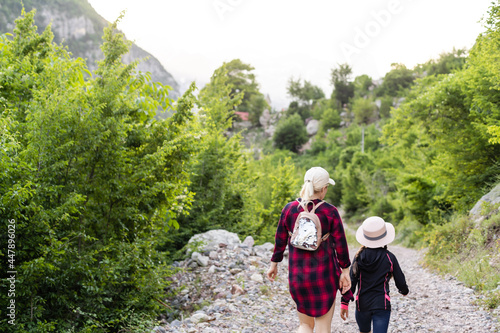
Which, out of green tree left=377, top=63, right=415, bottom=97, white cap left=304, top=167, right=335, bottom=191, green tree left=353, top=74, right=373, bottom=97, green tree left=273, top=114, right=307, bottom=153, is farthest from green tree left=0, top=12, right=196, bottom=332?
green tree left=353, top=74, right=373, bottom=97

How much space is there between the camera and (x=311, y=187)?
3.04m

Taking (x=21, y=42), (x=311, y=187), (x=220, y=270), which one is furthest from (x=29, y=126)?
(x=220, y=270)

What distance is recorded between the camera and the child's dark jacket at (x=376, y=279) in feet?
10.6

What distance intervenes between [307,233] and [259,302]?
3.78 metres

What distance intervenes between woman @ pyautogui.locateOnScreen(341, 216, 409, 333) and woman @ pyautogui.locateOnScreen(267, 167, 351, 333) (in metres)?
0.34

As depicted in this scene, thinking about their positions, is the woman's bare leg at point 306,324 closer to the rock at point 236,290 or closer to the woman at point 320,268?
the woman at point 320,268

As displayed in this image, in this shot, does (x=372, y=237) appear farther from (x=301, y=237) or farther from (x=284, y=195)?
(x=284, y=195)

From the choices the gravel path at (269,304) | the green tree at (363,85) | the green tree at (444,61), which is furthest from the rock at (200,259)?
the green tree at (363,85)

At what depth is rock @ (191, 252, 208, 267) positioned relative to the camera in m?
7.59

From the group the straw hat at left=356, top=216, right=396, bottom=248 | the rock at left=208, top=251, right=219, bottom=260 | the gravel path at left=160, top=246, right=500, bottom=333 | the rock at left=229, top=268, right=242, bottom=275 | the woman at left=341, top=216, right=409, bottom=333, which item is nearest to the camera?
the woman at left=341, top=216, right=409, bottom=333

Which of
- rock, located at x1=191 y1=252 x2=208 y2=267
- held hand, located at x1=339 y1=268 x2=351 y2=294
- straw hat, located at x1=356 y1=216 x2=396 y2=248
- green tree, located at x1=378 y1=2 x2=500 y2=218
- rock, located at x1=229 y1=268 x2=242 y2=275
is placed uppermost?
green tree, located at x1=378 y1=2 x2=500 y2=218

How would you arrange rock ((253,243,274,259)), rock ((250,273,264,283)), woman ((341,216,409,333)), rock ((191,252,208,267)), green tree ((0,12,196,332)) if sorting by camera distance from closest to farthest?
woman ((341,216,409,333)) → green tree ((0,12,196,332)) → rock ((250,273,264,283)) → rock ((191,252,208,267)) → rock ((253,243,274,259))

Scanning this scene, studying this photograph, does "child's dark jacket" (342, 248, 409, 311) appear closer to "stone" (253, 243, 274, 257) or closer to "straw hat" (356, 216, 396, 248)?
"straw hat" (356, 216, 396, 248)

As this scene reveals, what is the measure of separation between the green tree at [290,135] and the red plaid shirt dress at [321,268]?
2103 inches
